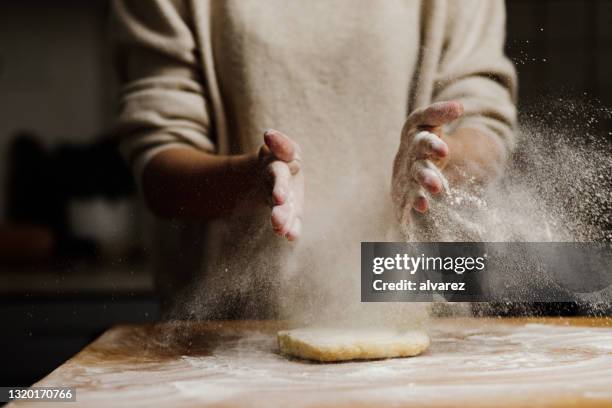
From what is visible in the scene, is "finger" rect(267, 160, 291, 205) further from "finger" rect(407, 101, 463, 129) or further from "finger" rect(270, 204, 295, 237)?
"finger" rect(407, 101, 463, 129)

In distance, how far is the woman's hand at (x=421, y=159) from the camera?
756mm

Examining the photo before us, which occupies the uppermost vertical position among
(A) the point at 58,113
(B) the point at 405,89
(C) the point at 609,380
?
(A) the point at 58,113

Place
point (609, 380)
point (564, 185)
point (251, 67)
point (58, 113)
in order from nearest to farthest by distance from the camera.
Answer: point (609, 380) < point (564, 185) < point (251, 67) < point (58, 113)

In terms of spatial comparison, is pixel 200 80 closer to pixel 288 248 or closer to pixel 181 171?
pixel 181 171

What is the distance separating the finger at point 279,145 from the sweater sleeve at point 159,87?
0.21 metres

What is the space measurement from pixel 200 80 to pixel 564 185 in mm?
516

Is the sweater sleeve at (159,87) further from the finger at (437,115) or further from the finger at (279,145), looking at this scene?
the finger at (437,115)

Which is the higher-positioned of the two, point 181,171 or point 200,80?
point 200,80

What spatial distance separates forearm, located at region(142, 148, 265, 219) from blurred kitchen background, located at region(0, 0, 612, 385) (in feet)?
0.22

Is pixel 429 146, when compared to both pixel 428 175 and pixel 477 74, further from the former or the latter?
pixel 477 74

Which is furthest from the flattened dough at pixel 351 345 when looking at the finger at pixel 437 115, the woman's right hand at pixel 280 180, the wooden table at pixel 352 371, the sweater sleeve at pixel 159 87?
the sweater sleeve at pixel 159 87

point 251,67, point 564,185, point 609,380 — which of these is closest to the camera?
point 609,380

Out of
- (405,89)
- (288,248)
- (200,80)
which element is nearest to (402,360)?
(288,248)

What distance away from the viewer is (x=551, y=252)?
880mm
